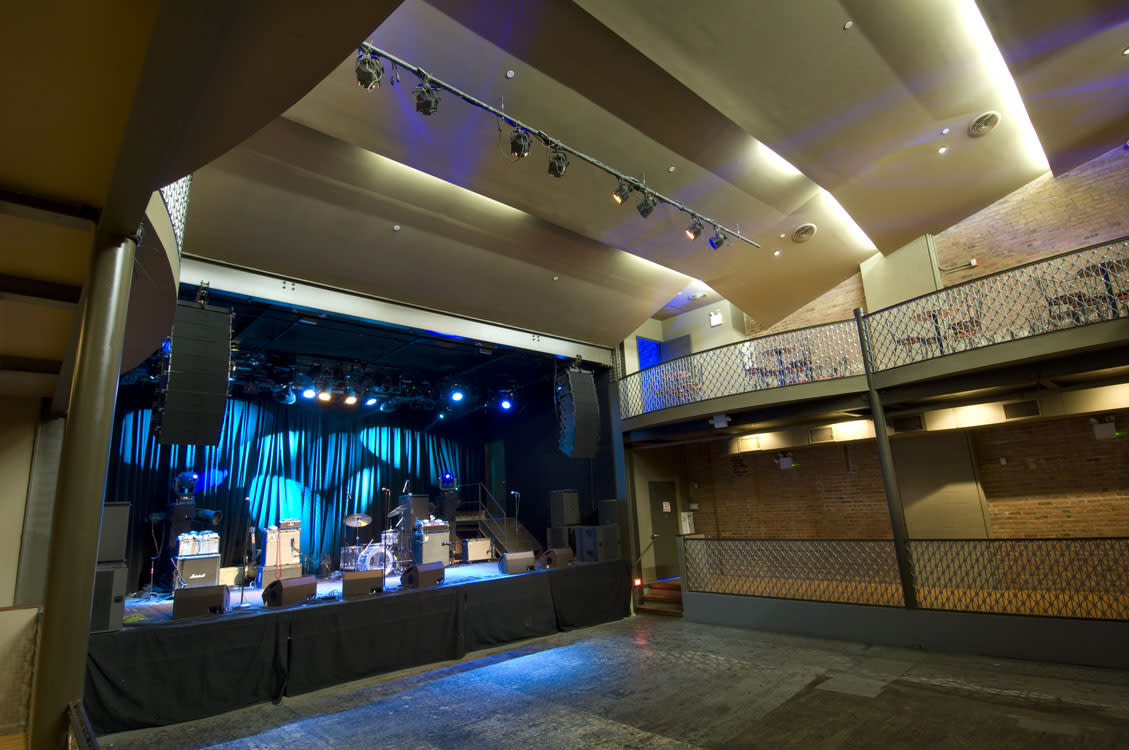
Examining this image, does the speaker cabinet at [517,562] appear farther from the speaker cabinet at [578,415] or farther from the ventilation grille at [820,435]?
the ventilation grille at [820,435]

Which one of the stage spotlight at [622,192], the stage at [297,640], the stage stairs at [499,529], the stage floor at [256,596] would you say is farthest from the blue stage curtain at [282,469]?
the stage spotlight at [622,192]

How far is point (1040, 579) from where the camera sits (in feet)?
21.7

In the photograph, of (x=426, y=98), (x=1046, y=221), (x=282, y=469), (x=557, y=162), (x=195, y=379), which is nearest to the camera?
(x=426, y=98)

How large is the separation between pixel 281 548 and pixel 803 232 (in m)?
10.2

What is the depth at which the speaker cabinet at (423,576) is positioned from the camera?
7.51 meters

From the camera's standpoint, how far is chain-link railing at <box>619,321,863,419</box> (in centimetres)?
944

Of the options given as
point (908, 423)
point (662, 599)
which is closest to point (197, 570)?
point (662, 599)

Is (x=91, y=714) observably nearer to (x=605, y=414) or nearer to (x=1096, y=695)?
(x=605, y=414)

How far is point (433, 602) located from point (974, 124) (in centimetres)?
903

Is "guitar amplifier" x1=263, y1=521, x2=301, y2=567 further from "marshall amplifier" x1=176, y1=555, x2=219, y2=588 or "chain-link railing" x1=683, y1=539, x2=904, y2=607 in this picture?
"chain-link railing" x1=683, y1=539, x2=904, y2=607

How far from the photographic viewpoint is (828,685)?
557 cm

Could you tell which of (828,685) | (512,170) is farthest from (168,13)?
(828,685)

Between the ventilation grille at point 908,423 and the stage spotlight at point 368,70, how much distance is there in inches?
335

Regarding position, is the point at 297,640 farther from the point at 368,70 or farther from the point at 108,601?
the point at 368,70
